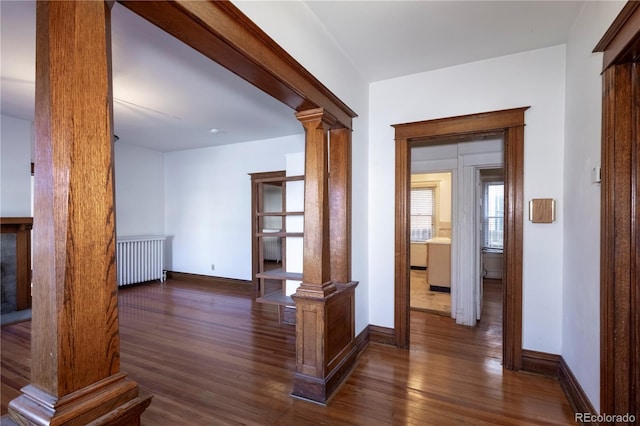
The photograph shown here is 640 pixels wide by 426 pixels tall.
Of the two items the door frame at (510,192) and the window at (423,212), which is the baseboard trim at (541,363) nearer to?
the door frame at (510,192)

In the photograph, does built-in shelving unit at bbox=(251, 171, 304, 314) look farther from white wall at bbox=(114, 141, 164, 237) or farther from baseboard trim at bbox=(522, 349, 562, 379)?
white wall at bbox=(114, 141, 164, 237)

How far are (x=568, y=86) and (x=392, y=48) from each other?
153 centimetres

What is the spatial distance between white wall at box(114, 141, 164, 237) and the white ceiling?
1963mm

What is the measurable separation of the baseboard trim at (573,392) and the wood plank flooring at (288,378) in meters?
0.07

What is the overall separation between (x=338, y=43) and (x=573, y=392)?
334 centimetres

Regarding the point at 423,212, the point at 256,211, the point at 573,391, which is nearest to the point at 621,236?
the point at 573,391

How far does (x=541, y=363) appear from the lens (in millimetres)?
2664

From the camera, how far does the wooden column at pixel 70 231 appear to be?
91 cm

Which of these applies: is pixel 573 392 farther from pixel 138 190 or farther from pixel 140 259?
pixel 138 190

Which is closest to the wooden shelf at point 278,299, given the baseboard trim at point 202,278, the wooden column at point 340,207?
the wooden column at point 340,207

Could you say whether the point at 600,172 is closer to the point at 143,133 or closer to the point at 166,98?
the point at 166,98

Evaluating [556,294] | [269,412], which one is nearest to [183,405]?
[269,412]

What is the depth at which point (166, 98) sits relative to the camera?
Answer: 3652 millimetres

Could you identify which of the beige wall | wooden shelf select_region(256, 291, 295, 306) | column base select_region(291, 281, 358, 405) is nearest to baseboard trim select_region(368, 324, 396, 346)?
column base select_region(291, 281, 358, 405)
